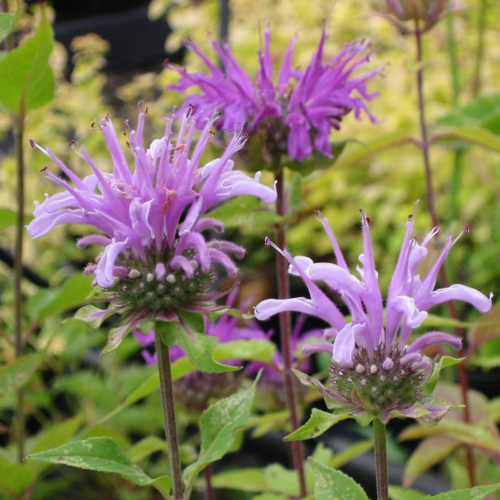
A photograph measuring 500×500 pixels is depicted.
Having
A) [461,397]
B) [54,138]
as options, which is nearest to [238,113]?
[461,397]

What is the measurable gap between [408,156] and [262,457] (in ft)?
3.69

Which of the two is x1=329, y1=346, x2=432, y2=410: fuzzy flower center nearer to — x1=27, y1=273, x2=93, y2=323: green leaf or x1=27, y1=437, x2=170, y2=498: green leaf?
x1=27, y1=437, x2=170, y2=498: green leaf

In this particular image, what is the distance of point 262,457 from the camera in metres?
1.71

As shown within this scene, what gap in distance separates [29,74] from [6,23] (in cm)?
8

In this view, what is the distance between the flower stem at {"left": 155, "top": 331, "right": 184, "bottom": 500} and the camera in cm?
62

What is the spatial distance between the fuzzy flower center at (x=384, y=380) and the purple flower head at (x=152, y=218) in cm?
15

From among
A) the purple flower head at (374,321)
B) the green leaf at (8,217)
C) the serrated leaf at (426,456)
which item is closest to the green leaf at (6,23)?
the green leaf at (8,217)

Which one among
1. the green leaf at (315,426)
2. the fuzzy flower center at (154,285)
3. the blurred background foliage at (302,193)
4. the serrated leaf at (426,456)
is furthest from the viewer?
the blurred background foliage at (302,193)

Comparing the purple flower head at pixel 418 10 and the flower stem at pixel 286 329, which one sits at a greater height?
the purple flower head at pixel 418 10

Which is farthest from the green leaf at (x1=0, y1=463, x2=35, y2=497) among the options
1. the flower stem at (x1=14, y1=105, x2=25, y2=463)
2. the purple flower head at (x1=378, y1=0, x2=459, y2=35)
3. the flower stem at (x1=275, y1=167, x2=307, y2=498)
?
the purple flower head at (x1=378, y1=0, x2=459, y2=35)

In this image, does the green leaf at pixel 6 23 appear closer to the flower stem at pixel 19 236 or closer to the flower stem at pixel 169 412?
the flower stem at pixel 19 236

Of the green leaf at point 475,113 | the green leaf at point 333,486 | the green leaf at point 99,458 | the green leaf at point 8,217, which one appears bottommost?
the green leaf at point 333,486

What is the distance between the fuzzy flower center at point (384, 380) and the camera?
578mm

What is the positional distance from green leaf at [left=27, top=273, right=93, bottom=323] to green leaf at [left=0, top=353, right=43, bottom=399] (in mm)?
100
